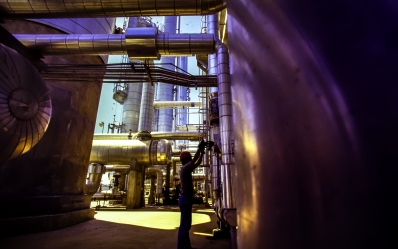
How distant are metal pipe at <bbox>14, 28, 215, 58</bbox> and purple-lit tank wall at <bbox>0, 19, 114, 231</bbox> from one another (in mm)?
678

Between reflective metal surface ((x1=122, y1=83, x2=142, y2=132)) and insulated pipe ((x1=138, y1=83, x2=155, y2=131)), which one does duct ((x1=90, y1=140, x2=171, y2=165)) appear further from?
reflective metal surface ((x1=122, y1=83, x2=142, y2=132))

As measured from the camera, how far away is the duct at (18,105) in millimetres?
1816

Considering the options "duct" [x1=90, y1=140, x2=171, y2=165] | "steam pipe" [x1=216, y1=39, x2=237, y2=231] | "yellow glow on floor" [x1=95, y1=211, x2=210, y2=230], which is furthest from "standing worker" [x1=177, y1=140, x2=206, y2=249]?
"duct" [x1=90, y1=140, x2=171, y2=165]

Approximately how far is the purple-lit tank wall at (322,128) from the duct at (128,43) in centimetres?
309

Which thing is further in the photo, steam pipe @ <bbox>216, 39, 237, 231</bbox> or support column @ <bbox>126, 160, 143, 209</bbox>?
support column @ <bbox>126, 160, 143, 209</bbox>

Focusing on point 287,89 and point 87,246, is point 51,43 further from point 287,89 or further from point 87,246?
point 287,89

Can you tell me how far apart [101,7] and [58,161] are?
10.3 ft

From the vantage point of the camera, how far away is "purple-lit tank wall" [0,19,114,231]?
356cm

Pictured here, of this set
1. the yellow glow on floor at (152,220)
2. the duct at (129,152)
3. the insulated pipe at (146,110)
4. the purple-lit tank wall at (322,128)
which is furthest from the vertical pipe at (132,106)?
the purple-lit tank wall at (322,128)

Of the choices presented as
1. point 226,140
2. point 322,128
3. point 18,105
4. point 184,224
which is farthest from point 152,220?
point 322,128

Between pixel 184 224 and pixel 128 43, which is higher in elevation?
pixel 128 43

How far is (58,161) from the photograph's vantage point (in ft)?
13.8

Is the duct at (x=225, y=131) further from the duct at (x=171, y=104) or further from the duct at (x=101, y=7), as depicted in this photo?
the duct at (x=171, y=104)

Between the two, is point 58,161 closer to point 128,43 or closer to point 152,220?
point 152,220
